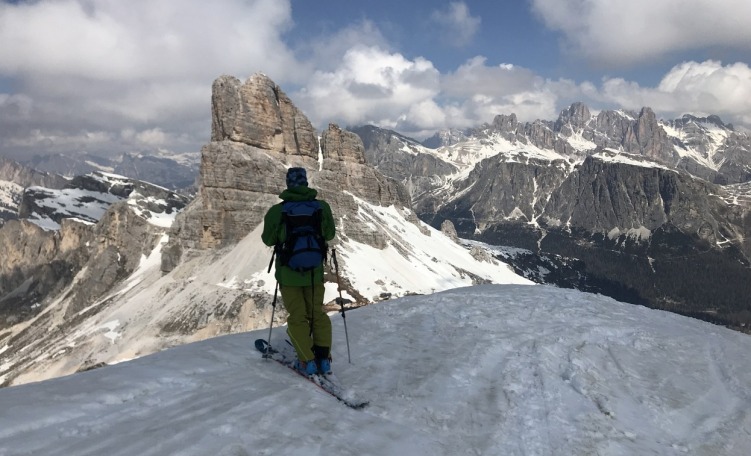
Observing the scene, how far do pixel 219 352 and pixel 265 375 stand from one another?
5.86ft

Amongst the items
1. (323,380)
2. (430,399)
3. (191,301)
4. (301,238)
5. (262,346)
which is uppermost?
(301,238)

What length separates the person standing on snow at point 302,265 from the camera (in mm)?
9844

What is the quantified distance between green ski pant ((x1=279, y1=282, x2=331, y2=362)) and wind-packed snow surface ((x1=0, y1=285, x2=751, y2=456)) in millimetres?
758

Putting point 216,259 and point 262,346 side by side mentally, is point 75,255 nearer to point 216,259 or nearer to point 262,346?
point 216,259

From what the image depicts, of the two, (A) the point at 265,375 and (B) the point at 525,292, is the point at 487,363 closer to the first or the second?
(A) the point at 265,375

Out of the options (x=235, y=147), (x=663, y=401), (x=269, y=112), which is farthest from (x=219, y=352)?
(x=269, y=112)

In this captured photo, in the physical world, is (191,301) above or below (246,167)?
below

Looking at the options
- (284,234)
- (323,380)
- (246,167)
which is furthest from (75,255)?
(323,380)

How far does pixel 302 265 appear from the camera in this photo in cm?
978

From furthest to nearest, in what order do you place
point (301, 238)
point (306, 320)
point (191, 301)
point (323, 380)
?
1. point (191, 301)
2. point (306, 320)
3. point (301, 238)
4. point (323, 380)

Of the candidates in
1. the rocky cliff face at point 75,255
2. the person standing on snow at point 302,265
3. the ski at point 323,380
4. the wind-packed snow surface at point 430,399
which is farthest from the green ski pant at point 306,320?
the rocky cliff face at point 75,255

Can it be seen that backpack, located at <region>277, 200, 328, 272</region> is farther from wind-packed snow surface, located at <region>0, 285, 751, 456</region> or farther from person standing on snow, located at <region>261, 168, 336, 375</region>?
wind-packed snow surface, located at <region>0, 285, 751, 456</region>

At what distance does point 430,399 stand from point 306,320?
3.21 m

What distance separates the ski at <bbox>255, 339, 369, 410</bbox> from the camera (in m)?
8.27
